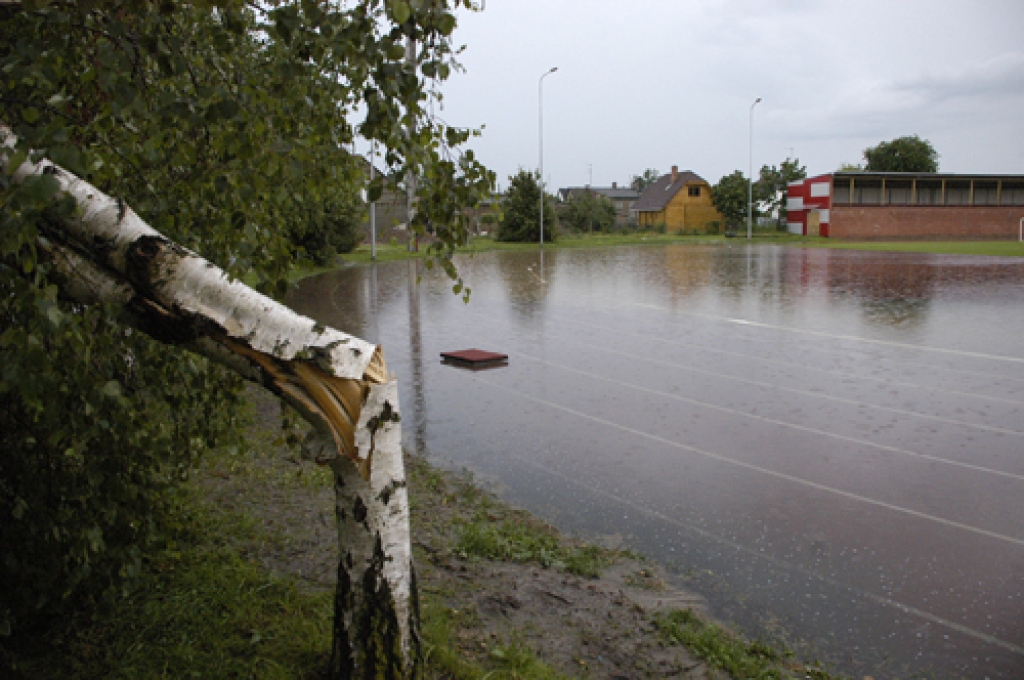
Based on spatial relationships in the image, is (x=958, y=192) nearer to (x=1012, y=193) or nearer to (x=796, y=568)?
(x=1012, y=193)

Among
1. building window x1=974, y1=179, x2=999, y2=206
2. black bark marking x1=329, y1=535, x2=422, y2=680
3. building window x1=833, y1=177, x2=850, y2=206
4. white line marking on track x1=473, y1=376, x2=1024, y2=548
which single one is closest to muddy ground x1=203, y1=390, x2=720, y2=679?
black bark marking x1=329, y1=535, x2=422, y2=680

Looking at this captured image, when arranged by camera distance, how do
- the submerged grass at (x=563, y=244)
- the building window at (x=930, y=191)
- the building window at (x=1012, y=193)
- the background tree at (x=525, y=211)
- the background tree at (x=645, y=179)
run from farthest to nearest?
the background tree at (x=645, y=179) → the building window at (x=1012, y=193) → the building window at (x=930, y=191) → the background tree at (x=525, y=211) → the submerged grass at (x=563, y=244)

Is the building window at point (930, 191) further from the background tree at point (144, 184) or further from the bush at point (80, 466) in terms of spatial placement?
the bush at point (80, 466)

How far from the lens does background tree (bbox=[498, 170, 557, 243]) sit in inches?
2160

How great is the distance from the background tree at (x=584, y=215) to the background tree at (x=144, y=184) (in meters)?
67.8

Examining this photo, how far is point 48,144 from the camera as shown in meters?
2.06

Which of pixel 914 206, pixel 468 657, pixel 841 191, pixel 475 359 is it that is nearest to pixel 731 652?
pixel 468 657

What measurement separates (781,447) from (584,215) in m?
64.7

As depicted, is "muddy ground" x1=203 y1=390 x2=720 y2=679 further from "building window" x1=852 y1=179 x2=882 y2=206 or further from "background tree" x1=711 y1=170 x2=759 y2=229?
"background tree" x1=711 y1=170 x2=759 y2=229

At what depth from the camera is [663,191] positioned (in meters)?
90.2

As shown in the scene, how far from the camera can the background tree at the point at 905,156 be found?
102125 millimetres

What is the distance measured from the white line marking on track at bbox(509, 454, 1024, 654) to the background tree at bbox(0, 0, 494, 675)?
3.09 metres

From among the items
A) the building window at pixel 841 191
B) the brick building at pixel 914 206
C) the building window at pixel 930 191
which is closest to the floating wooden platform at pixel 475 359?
the brick building at pixel 914 206

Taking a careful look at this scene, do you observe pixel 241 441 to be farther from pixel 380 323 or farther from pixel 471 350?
pixel 380 323
